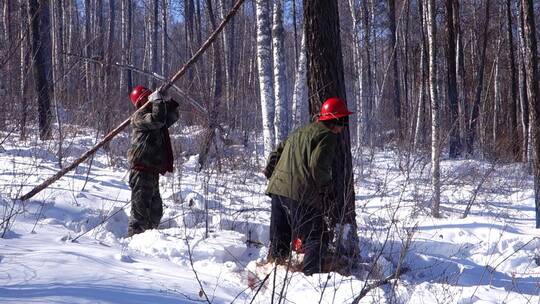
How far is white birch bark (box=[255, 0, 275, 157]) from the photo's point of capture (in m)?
7.14

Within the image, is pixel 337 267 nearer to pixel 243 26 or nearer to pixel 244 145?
pixel 244 145

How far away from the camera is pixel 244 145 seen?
10.4 metres

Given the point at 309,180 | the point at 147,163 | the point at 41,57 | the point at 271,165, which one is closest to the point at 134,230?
the point at 147,163

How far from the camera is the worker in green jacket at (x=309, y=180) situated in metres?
4.24

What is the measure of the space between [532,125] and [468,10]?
59.9 ft

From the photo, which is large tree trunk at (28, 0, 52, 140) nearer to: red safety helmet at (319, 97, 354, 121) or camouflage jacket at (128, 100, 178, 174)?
camouflage jacket at (128, 100, 178, 174)

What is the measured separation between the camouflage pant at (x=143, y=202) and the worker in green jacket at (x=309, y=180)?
4.45ft

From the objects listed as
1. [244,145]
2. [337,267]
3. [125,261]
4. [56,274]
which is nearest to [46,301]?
[56,274]

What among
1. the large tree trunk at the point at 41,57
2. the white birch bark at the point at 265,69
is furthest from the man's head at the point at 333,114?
the large tree trunk at the point at 41,57

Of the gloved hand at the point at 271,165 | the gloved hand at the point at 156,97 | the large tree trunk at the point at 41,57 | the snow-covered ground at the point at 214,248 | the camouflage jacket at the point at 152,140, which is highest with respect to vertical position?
the large tree trunk at the point at 41,57

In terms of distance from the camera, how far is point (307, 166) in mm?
4316

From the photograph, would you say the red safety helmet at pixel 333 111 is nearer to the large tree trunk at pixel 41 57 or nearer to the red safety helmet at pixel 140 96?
the red safety helmet at pixel 140 96

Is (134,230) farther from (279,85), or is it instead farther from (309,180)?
(279,85)

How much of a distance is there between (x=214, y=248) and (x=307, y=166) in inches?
43.1
